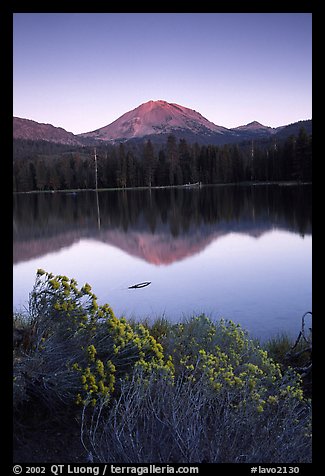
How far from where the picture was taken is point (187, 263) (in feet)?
34.5

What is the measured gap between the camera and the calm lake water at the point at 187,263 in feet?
23.1

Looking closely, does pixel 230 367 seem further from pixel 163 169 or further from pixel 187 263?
pixel 163 169

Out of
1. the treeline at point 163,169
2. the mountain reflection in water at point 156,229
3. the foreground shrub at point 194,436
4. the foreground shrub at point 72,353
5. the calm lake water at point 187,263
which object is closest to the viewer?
the foreground shrub at point 194,436

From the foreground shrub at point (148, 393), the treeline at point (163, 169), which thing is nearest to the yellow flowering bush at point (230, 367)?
the foreground shrub at point (148, 393)

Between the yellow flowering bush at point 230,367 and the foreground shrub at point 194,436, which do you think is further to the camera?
the yellow flowering bush at point 230,367

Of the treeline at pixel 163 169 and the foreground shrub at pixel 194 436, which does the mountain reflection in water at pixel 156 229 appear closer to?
the foreground shrub at pixel 194 436

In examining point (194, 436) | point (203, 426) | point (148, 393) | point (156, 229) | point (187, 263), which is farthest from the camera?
point (156, 229)

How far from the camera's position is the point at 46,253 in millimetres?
11531

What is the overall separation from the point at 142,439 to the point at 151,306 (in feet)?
13.3

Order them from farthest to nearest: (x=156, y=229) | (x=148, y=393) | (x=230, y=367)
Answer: (x=156, y=229), (x=230, y=367), (x=148, y=393)

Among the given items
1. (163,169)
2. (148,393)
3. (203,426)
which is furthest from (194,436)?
(163,169)

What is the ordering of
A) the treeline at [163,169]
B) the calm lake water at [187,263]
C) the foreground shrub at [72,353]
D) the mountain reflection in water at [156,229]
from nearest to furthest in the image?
the foreground shrub at [72,353] < the calm lake water at [187,263] < the mountain reflection in water at [156,229] < the treeline at [163,169]

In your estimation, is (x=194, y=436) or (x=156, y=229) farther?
(x=156, y=229)
